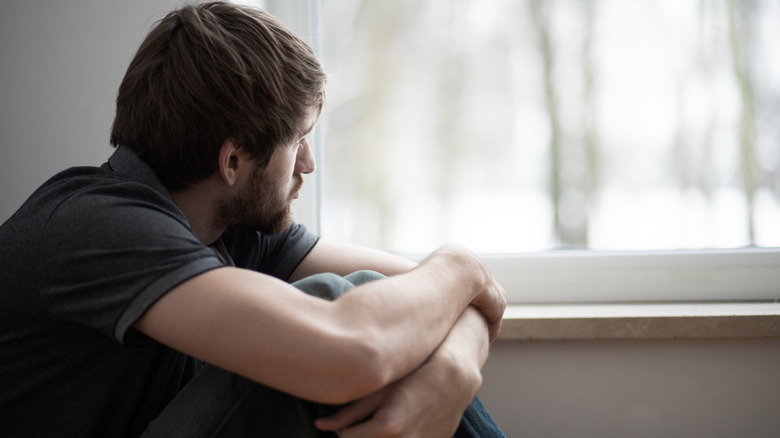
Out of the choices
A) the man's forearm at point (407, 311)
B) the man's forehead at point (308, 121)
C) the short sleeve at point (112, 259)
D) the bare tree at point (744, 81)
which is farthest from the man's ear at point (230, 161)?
the bare tree at point (744, 81)

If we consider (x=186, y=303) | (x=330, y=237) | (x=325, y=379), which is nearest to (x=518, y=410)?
(x=330, y=237)

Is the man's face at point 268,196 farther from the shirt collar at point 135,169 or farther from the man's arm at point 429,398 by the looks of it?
the man's arm at point 429,398

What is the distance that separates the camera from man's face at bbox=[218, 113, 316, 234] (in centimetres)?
101

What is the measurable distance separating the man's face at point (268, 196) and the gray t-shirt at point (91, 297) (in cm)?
15

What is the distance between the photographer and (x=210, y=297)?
67cm

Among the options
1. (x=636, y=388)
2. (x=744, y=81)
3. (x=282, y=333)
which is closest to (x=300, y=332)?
(x=282, y=333)

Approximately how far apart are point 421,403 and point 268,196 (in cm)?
45

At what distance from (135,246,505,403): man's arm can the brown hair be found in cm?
32

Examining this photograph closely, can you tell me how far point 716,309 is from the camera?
1.22 meters

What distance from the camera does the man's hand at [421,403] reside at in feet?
2.38

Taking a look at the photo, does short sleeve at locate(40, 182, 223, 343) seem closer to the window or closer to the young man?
the young man

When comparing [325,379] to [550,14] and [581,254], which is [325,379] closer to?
[581,254]

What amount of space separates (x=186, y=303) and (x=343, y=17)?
0.95 metres

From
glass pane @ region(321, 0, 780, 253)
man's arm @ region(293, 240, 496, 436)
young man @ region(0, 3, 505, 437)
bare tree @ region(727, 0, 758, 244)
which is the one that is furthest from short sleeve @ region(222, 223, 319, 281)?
bare tree @ region(727, 0, 758, 244)
